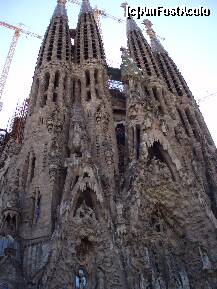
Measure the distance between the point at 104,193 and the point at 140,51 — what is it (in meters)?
22.0

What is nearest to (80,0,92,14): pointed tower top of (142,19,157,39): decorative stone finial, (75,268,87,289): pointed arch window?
(142,19,157,39): decorative stone finial

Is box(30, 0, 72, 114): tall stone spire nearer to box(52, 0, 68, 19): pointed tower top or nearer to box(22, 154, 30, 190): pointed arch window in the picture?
box(52, 0, 68, 19): pointed tower top

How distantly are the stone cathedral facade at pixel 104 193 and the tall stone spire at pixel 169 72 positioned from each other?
8.42 feet

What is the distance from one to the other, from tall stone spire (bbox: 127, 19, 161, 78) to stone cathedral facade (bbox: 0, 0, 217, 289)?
15.0 feet

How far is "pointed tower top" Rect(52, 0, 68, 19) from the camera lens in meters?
41.5

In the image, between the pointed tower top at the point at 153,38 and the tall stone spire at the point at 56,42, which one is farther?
the pointed tower top at the point at 153,38

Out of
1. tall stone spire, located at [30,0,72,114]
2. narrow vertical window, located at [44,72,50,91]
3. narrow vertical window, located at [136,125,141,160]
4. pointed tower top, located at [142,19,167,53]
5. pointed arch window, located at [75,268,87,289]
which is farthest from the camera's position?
pointed tower top, located at [142,19,167,53]

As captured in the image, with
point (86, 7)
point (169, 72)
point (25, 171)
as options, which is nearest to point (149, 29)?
point (86, 7)

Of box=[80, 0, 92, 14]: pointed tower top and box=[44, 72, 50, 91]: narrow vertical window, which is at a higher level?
box=[80, 0, 92, 14]: pointed tower top

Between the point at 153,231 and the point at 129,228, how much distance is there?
8.35 ft

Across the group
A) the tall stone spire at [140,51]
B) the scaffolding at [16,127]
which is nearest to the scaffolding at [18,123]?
the scaffolding at [16,127]

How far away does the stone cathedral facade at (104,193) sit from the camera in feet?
60.8

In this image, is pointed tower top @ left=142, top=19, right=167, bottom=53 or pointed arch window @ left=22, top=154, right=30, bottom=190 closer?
pointed arch window @ left=22, top=154, right=30, bottom=190

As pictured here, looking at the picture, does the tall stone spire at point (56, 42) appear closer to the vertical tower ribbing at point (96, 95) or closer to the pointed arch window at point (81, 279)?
the vertical tower ribbing at point (96, 95)
